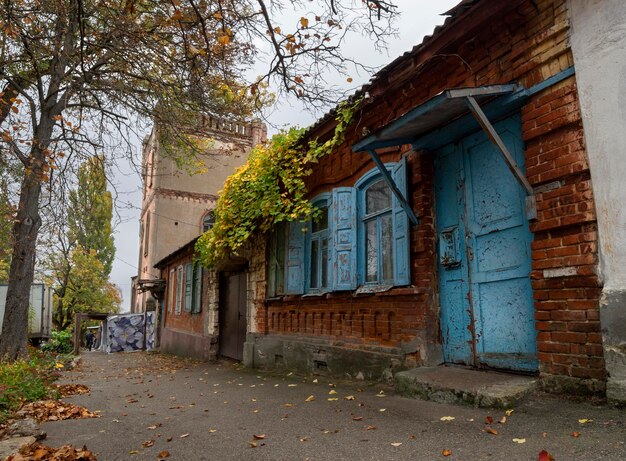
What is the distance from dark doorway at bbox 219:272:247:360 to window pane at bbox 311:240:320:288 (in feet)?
12.4

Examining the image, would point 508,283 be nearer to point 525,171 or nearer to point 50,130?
point 525,171

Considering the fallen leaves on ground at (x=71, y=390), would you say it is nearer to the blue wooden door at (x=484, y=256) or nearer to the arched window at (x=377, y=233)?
the arched window at (x=377, y=233)

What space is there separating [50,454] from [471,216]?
4.51 m

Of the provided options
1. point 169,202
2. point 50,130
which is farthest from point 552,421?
point 169,202

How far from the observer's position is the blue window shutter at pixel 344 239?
676cm

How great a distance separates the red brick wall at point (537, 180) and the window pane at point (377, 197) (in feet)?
1.43

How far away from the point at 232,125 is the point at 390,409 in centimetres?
577

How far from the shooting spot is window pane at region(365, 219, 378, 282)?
6504 mm

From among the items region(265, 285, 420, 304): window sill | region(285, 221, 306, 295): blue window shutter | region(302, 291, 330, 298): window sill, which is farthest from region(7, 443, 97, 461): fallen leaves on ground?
region(285, 221, 306, 295): blue window shutter

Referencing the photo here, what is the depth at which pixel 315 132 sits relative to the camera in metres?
7.89

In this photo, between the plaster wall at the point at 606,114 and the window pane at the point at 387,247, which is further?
the window pane at the point at 387,247

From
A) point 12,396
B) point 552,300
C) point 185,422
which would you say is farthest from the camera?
point 12,396

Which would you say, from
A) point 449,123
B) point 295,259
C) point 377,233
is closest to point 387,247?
point 377,233

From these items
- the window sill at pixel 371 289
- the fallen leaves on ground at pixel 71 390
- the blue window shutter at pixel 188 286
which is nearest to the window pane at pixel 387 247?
the window sill at pixel 371 289
